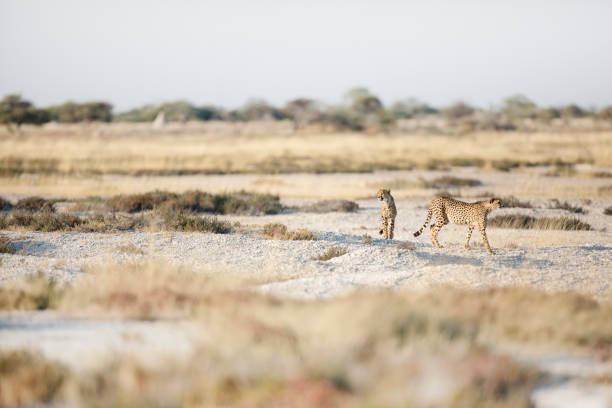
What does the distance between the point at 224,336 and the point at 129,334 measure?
3.41ft

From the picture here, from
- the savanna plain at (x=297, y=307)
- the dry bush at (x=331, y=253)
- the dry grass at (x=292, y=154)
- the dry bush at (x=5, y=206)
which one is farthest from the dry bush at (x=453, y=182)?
the dry bush at (x=5, y=206)

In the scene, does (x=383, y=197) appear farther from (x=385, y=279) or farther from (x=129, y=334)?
(x=129, y=334)

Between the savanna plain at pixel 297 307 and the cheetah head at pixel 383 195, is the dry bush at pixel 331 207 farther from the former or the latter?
the cheetah head at pixel 383 195

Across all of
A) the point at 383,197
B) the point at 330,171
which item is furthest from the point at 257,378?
the point at 330,171

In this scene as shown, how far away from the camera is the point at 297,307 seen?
646 centimetres

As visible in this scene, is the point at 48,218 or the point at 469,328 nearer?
the point at 469,328

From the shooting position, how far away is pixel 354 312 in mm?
5773

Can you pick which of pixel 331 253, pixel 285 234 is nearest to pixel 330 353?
pixel 331 253

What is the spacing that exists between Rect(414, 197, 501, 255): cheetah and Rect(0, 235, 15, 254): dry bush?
749cm

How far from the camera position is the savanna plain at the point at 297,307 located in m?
4.89

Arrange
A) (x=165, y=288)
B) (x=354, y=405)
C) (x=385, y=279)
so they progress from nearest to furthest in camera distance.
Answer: (x=354, y=405), (x=165, y=288), (x=385, y=279)

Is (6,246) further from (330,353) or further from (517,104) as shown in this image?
(517,104)

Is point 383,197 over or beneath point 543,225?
over

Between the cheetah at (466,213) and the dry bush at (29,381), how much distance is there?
787cm
